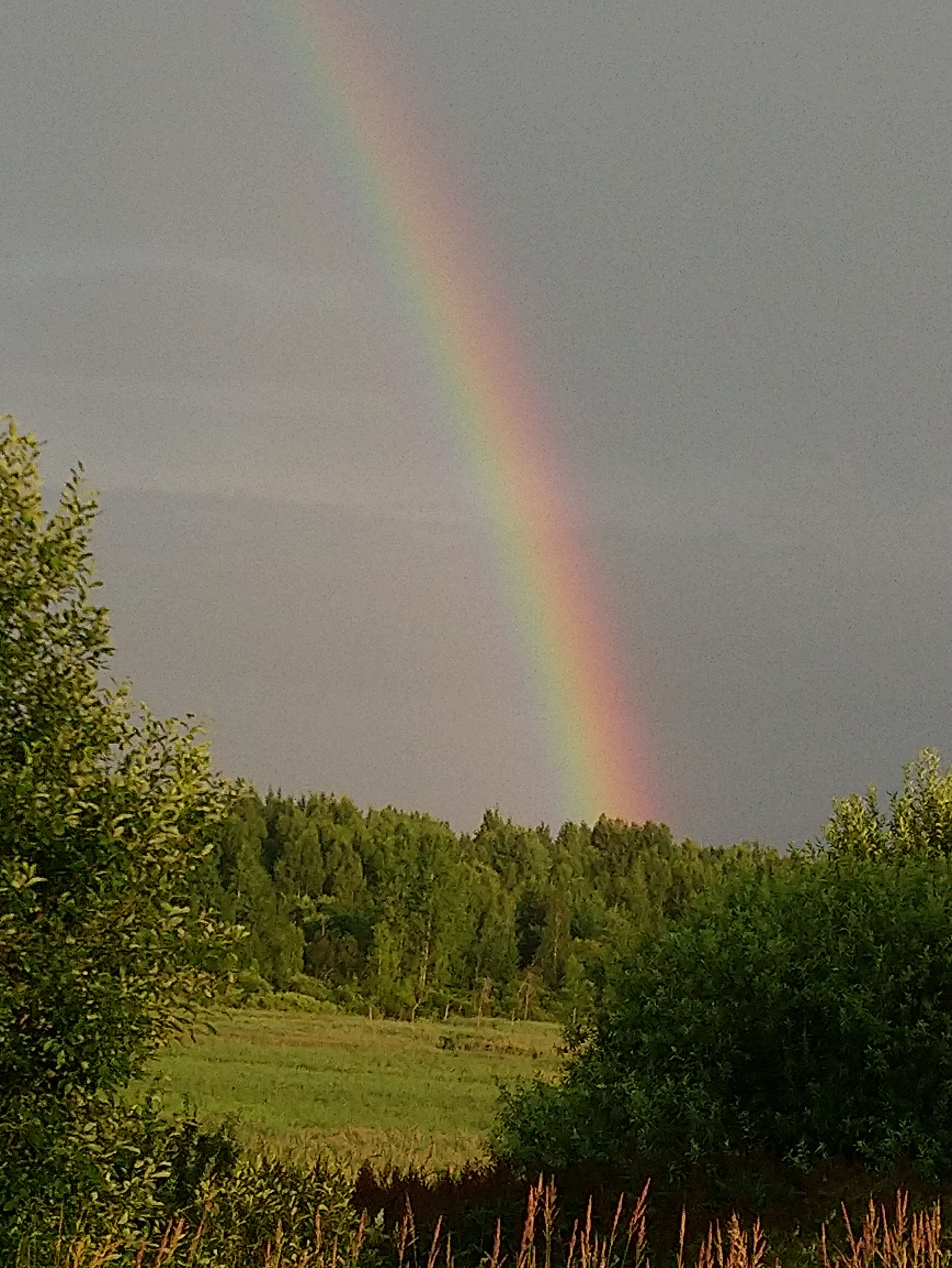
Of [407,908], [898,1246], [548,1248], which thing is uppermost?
[407,908]

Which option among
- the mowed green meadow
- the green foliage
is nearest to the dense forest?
the mowed green meadow

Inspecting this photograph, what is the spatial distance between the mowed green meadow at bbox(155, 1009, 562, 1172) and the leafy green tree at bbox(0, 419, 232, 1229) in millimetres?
1010

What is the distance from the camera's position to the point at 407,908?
4742 inches

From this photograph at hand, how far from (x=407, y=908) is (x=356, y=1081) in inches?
2592

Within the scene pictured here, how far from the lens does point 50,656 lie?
1207cm

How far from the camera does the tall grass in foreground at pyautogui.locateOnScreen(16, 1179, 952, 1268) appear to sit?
8039 millimetres

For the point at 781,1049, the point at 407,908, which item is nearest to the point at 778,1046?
the point at 781,1049

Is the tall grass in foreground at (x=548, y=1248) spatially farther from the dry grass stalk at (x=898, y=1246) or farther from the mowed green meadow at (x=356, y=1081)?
the mowed green meadow at (x=356, y=1081)

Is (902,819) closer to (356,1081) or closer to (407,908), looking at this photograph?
(356,1081)

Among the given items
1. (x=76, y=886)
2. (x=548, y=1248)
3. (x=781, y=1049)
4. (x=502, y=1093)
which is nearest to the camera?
(x=548, y=1248)

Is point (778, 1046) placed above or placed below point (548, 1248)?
above

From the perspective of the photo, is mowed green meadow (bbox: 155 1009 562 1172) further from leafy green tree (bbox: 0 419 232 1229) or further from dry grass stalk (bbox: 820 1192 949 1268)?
dry grass stalk (bbox: 820 1192 949 1268)

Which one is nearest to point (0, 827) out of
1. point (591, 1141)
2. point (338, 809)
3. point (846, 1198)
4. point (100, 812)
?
point (100, 812)

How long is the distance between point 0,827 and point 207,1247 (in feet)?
13.6
